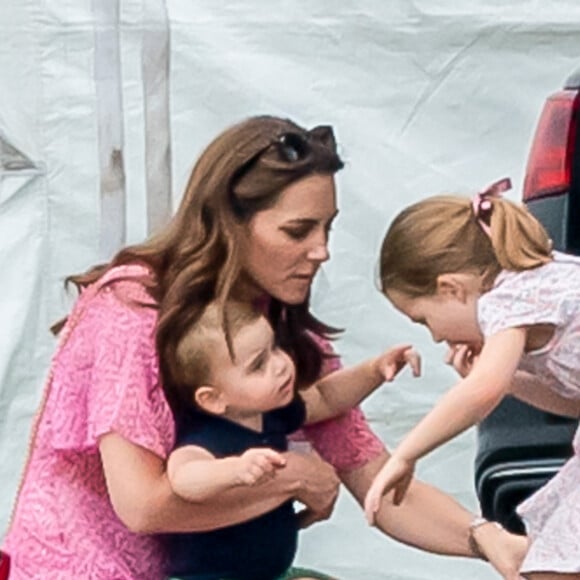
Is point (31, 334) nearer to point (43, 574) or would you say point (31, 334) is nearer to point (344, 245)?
point (344, 245)

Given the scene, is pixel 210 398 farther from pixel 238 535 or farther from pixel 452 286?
pixel 452 286

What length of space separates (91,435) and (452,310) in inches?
17.2

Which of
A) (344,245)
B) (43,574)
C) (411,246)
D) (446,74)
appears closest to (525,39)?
(446,74)

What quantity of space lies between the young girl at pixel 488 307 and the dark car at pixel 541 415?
0.36 metres

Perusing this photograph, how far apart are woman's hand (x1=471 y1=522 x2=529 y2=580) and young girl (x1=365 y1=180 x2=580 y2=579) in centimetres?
Result: 3

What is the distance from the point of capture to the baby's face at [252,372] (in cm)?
224

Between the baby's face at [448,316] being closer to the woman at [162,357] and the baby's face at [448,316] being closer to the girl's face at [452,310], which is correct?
the girl's face at [452,310]

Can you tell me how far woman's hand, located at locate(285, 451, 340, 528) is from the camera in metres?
2.32

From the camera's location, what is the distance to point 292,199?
88.7 inches

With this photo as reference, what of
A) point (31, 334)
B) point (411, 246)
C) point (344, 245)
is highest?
point (411, 246)

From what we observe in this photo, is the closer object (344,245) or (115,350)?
(115,350)

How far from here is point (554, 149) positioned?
2.75m

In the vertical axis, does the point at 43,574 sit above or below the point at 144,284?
below

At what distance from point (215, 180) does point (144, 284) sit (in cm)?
15
